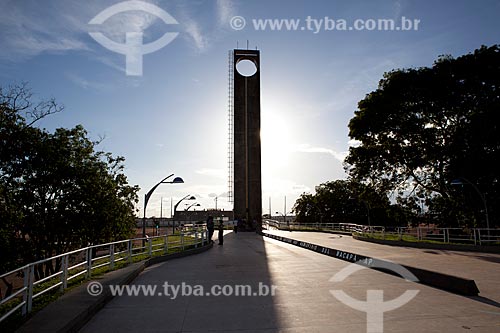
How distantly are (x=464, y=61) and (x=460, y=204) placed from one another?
980 cm

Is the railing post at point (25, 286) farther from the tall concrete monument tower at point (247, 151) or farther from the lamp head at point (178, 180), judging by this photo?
the tall concrete monument tower at point (247, 151)

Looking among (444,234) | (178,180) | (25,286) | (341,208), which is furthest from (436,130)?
(341,208)

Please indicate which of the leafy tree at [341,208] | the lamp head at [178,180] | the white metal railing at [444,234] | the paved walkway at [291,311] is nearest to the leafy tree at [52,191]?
the lamp head at [178,180]

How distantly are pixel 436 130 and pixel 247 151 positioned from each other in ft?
94.5

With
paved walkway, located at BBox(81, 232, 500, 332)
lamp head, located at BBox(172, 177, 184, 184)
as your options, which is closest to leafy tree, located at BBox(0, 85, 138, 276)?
lamp head, located at BBox(172, 177, 184, 184)

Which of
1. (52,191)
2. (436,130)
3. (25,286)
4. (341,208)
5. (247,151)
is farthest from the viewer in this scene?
(341,208)

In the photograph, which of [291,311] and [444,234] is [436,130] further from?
[291,311]

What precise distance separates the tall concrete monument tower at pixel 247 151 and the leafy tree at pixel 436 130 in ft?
73.7

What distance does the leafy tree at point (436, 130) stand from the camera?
23.8 metres

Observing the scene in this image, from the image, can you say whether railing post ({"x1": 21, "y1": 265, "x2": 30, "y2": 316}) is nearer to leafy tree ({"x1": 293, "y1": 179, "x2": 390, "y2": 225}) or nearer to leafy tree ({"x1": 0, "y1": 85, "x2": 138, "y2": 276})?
leafy tree ({"x1": 0, "y1": 85, "x2": 138, "y2": 276})

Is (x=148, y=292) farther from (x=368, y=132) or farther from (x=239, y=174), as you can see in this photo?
(x=239, y=174)


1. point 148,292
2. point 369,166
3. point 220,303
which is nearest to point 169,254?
point 148,292

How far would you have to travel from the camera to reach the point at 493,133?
2273 centimetres

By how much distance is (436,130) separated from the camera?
90.3 ft
